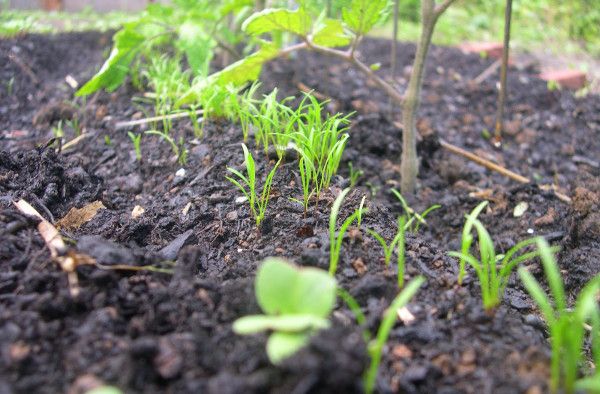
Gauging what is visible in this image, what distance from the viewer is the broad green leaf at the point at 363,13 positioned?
1829 millimetres

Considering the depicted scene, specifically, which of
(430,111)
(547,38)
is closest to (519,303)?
(430,111)

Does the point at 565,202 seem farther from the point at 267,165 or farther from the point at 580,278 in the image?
the point at 267,165

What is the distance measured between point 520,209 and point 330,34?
1.11m

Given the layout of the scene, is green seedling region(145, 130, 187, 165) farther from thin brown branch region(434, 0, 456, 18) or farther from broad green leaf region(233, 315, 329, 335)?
broad green leaf region(233, 315, 329, 335)

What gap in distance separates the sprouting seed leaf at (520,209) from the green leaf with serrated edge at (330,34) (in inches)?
40.7

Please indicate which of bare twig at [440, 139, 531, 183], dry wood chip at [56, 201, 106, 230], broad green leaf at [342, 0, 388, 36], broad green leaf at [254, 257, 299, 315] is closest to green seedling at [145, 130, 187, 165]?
dry wood chip at [56, 201, 106, 230]

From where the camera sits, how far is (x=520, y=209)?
2213 mm

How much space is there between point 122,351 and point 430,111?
2.74 meters

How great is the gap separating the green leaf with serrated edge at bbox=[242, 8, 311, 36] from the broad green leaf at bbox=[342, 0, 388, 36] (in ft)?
0.56

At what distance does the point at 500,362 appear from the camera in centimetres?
103

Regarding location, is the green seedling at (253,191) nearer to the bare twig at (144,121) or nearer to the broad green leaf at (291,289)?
the broad green leaf at (291,289)

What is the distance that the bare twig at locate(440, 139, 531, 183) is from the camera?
8.16 ft

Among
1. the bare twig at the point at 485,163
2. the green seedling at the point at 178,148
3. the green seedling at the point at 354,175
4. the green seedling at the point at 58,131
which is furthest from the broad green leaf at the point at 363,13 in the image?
the green seedling at the point at 58,131

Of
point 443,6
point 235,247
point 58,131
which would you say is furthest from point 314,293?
point 58,131
